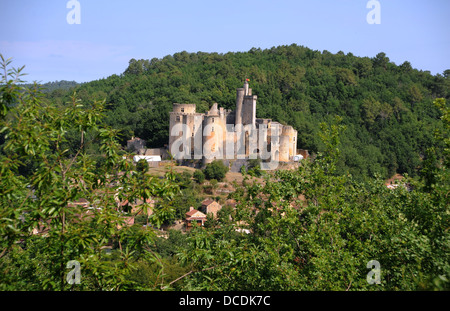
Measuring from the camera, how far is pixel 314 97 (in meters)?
66.4

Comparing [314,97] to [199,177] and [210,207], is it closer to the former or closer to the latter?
[199,177]

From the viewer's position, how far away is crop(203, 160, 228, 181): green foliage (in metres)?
36.0

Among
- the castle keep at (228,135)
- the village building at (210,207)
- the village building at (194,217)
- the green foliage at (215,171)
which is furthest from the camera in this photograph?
the castle keep at (228,135)

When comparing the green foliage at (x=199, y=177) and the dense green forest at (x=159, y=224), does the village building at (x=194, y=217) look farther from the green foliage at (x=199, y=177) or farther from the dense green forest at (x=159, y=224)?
the dense green forest at (x=159, y=224)

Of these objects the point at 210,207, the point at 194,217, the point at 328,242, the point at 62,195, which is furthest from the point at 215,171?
the point at 62,195

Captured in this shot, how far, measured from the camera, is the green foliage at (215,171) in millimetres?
35969

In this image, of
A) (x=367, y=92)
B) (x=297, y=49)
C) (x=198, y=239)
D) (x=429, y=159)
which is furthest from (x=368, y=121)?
(x=198, y=239)
